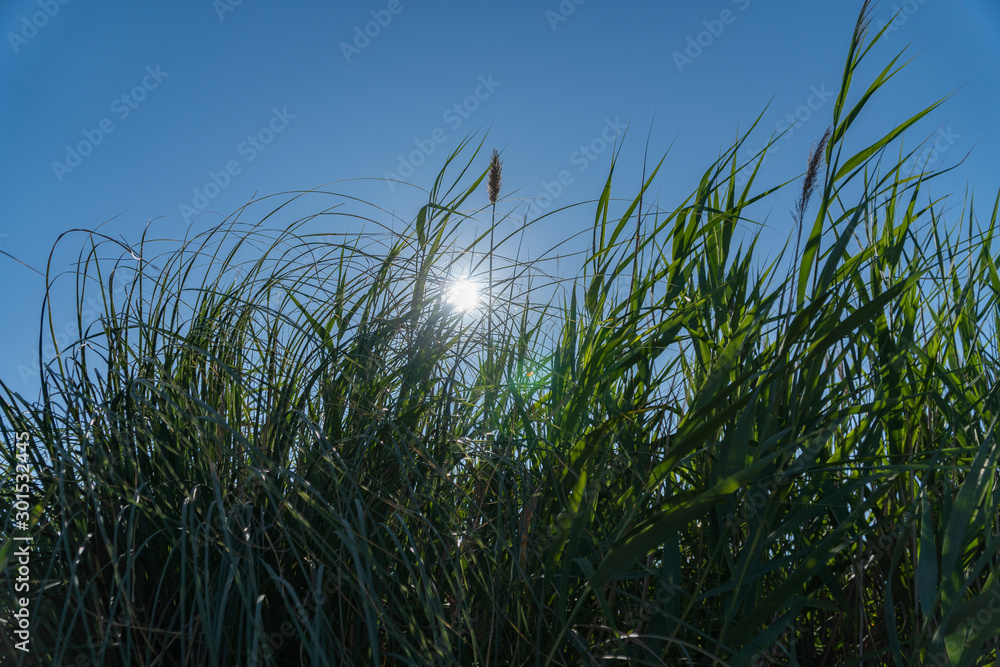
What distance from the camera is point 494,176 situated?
6.04 feet

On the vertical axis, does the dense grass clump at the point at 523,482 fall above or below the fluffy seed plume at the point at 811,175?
below

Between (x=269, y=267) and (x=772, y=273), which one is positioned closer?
(x=269, y=267)

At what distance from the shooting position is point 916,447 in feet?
4.80

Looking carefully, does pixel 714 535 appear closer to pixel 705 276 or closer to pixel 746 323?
pixel 746 323

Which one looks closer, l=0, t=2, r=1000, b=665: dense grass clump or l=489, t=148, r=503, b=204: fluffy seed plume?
l=0, t=2, r=1000, b=665: dense grass clump

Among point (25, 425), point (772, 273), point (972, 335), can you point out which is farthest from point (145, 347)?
point (972, 335)

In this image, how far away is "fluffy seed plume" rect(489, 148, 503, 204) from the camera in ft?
5.93

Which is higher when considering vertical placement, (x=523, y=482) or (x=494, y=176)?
(x=494, y=176)

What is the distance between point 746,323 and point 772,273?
0.41 metres

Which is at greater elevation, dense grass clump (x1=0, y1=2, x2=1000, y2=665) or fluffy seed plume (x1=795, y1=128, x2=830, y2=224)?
fluffy seed plume (x1=795, y1=128, x2=830, y2=224)

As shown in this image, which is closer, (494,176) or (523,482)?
(523,482)

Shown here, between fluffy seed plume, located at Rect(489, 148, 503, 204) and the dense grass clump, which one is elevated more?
fluffy seed plume, located at Rect(489, 148, 503, 204)

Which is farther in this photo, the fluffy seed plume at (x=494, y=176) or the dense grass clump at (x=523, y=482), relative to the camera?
the fluffy seed plume at (x=494, y=176)

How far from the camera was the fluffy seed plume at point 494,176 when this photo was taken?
181 cm
